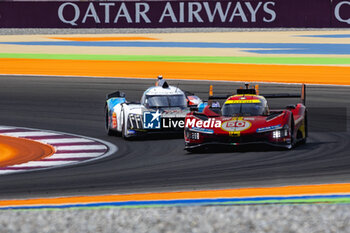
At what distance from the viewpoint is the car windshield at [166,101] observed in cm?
1906

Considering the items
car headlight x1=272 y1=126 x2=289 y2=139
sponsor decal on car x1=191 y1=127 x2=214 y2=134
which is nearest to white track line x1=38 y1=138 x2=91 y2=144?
sponsor decal on car x1=191 y1=127 x2=214 y2=134

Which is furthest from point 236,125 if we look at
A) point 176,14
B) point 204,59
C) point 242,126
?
point 176,14

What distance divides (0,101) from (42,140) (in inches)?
284

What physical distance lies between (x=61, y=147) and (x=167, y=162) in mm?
3212

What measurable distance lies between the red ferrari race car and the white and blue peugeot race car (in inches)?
53.7

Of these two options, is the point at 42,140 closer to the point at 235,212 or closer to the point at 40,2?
the point at 235,212

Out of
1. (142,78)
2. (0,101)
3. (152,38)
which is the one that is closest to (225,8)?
(152,38)

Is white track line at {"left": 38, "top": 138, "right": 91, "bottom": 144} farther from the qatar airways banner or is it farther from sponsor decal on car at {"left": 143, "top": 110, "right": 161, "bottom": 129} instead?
the qatar airways banner

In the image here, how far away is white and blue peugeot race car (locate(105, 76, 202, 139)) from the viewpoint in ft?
61.0

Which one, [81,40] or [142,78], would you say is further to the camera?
[81,40]

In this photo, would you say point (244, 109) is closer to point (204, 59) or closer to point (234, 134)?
point (234, 134)

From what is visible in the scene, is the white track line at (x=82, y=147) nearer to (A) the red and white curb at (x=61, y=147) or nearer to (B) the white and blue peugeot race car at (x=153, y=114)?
(A) the red and white curb at (x=61, y=147)

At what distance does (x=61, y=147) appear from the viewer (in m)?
18.0

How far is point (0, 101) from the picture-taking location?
25.9 metres
